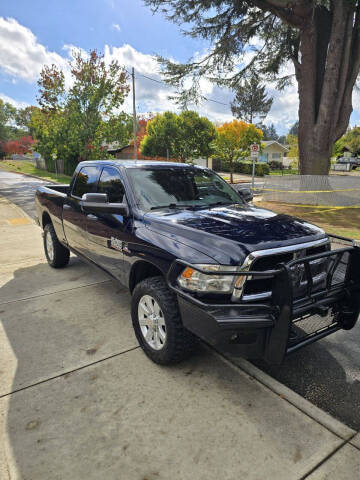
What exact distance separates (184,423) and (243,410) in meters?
0.45

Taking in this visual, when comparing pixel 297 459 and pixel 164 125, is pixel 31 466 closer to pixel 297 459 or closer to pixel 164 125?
pixel 297 459

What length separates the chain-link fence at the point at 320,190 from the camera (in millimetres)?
13641

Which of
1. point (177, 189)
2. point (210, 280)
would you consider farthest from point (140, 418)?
point (177, 189)

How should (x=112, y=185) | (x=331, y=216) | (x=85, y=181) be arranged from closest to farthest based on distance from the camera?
(x=112, y=185)
(x=85, y=181)
(x=331, y=216)

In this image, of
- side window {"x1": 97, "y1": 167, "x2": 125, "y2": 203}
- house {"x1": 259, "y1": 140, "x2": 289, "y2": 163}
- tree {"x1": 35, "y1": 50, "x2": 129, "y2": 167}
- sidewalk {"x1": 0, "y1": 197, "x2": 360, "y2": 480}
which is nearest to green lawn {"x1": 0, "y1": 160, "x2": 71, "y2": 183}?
tree {"x1": 35, "y1": 50, "x2": 129, "y2": 167}

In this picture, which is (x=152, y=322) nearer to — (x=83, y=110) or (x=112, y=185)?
(x=112, y=185)

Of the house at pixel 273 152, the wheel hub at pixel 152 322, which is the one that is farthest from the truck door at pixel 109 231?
the house at pixel 273 152

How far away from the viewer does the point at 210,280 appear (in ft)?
7.93

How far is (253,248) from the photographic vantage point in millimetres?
2438

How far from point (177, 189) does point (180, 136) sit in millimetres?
29891

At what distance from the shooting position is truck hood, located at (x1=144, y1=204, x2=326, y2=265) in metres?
2.47

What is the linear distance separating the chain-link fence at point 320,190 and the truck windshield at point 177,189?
10829 millimetres

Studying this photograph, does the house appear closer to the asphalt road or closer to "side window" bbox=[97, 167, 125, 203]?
"side window" bbox=[97, 167, 125, 203]

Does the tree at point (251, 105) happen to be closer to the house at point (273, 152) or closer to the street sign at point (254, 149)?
the house at point (273, 152)
